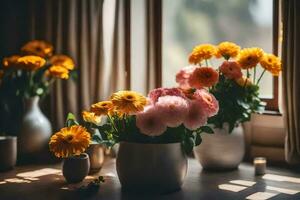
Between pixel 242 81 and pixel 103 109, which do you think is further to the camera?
pixel 242 81

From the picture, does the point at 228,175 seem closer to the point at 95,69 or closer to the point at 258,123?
the point at 258,123

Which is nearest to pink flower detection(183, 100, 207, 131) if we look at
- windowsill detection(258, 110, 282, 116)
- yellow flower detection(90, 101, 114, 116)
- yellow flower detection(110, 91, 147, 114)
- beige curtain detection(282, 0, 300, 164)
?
yellow flower detection(110, 91, 147, 114)

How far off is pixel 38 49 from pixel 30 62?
6.7 inches

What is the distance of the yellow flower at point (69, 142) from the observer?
1.65 meters

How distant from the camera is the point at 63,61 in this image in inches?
87.3

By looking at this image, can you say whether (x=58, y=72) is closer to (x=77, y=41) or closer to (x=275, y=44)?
(x=77, y=41)

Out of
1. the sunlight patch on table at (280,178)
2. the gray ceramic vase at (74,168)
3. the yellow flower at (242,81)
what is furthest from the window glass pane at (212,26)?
the gray ceramic vase at (74,168)

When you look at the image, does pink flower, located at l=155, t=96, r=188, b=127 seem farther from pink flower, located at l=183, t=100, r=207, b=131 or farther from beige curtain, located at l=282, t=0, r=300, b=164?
beige curtain, located at l=282, t=0, r=300, b=164

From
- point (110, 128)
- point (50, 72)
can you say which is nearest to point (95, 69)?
point (50, 72)

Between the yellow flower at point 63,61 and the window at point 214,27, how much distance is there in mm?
550

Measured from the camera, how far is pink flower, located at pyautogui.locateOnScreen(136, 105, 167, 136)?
1570mm

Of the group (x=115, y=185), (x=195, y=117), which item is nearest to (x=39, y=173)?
(x=115, y=185)

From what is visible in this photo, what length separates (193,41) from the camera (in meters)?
2.57

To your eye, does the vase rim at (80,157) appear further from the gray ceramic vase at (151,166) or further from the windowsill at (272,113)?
the windowsill at (272,113)
